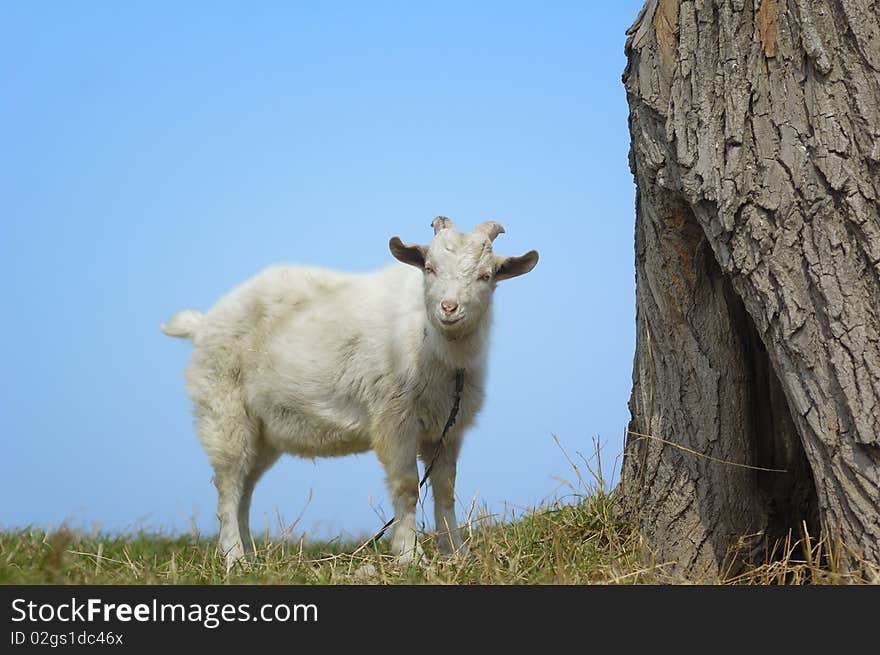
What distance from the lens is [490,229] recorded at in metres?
6.27

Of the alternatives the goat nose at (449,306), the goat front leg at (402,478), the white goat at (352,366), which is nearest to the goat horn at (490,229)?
the white goat at (352,366)

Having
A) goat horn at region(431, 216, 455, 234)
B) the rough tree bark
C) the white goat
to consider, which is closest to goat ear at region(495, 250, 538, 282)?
the white goat

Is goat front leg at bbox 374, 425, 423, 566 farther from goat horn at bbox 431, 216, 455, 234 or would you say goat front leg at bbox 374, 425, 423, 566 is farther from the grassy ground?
goat horn at bbox 431, 216, 455, 234

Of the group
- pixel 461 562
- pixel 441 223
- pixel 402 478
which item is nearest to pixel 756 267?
pixel 441 223

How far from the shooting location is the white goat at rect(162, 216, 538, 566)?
6.17 meters

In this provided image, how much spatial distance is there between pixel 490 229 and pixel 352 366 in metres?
1.33

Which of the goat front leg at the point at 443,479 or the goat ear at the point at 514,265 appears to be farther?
the goat front leg at the point at 443,479

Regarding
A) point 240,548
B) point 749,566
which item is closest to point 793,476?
point 749,566

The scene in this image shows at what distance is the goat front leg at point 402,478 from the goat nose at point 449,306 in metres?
1.01

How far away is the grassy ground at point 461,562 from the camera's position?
17.4ft

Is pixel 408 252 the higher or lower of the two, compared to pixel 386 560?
higher

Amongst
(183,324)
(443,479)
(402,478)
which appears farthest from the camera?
(183,324)

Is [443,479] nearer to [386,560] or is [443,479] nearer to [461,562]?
[386,560]

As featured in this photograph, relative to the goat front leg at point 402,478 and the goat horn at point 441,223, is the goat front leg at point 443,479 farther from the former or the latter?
the goat horn at point 441,223
